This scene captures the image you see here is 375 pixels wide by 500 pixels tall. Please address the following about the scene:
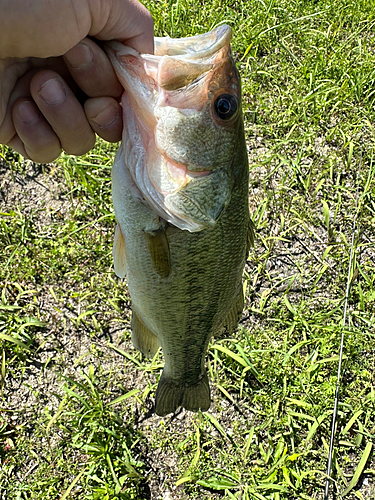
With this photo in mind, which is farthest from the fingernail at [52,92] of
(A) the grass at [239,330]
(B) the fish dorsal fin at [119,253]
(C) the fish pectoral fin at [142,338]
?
(A) the grass at [239,330]

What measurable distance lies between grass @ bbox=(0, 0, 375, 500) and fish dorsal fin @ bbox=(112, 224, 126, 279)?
1.23 metres

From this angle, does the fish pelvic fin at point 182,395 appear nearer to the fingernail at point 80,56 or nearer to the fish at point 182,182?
the fish at point 182,182

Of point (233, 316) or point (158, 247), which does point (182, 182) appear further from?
point (233, 316)

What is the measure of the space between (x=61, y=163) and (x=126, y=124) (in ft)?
7.13

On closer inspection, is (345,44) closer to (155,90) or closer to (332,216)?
(332,216)

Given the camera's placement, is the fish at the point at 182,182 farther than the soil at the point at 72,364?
No

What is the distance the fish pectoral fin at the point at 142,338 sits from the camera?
2004mm

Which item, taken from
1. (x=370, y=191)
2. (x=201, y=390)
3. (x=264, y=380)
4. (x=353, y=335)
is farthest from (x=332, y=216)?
(x=201, y=390)

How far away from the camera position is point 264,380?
120 inches

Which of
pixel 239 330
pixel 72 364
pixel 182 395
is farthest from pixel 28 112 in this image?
pixel 239 330

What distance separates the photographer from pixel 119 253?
5.92ft

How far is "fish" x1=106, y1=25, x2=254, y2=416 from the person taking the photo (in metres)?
1.46

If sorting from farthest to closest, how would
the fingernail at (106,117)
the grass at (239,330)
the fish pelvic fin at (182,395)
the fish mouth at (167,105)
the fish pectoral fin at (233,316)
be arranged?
1. the grass at (239,330)
2. the fish pelvic fin at (182,395)
3. the fish pectoral fin at (233,316)
4. the fingernail at (106,117)
5. the fish mouth at (167,105)

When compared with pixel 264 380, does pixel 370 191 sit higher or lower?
higher
